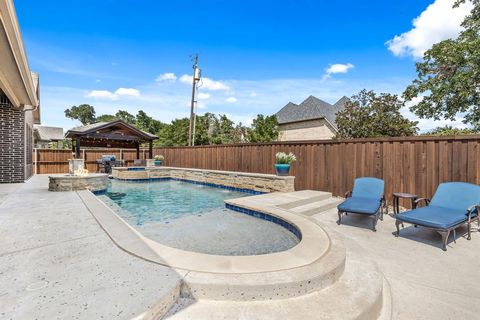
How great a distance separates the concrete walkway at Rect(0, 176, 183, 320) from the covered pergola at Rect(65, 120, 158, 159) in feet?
39.5

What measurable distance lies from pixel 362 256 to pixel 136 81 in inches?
831

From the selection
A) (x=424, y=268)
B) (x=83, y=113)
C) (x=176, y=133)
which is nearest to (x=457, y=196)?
(x=424, y=268)

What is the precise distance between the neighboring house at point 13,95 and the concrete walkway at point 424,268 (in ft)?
19.0

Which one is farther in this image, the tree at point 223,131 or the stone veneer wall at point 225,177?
the tree at point 223,131

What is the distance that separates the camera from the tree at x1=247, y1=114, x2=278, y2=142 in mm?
22297

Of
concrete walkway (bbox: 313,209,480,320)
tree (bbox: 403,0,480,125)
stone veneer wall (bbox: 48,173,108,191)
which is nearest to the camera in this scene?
concrete walkway (bbox: 313,209,480,320)

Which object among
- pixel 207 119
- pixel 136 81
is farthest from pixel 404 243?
pixel 207 119

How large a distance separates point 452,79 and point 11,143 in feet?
60.4

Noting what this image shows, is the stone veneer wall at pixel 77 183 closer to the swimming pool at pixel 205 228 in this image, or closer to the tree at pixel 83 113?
the swimming pool at pixel 205 228

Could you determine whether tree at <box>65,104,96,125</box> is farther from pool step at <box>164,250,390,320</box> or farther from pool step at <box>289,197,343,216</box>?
pool step at <box>164,250,390,320</box>

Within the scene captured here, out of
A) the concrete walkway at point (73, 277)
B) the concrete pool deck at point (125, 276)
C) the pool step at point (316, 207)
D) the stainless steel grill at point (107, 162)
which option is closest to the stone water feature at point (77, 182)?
the concrete pool deck at point (125, 276)

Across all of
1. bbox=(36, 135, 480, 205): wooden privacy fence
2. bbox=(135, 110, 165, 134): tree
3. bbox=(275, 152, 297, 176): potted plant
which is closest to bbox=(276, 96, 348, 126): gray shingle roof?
bbox=(36, 135, 480, 205): wooden privacy fence

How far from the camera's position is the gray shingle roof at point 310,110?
22120 mm

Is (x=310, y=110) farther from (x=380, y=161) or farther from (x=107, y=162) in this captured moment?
(x=107, y=162)
